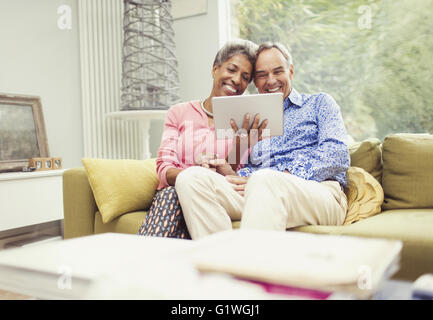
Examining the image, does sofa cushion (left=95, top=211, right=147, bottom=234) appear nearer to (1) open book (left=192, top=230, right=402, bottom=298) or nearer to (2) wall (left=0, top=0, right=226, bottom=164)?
(1) open book (left=192, top=230, right=402, bottom=298)

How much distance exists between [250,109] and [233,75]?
32 centimetres

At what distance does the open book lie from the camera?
1.55 feet

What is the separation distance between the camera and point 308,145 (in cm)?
158

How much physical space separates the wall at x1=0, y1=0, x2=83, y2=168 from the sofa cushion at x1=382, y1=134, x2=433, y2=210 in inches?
83.4

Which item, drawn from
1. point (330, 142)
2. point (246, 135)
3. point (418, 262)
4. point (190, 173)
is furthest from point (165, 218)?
point (418, 262)

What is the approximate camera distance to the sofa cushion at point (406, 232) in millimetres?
1128

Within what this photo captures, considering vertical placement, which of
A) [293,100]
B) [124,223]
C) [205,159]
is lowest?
[124,223]

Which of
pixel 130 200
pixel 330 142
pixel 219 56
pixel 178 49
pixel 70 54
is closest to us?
pixel 330 142

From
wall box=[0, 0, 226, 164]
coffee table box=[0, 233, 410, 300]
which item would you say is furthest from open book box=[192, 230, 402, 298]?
wall box=[0, 0, 226, 164]

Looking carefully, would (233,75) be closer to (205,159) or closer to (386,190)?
(205,159)

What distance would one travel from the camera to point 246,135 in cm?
151

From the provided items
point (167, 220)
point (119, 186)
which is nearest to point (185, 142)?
point (119, 186)
